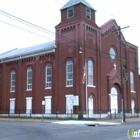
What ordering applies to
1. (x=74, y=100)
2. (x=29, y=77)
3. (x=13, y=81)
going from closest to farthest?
(x=74, y=100), (x=29, y=77), (x=13, y=81)

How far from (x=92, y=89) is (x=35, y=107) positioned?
373 inches

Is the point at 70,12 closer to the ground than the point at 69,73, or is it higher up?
higher up

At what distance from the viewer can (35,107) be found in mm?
39375

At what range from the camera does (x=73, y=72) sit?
34.9 meters

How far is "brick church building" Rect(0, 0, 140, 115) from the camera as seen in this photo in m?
34.6

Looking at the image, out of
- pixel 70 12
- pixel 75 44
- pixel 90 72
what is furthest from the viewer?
pixel 70 12

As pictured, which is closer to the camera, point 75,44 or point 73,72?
point 75,44

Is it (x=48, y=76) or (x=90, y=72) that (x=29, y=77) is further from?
(x=90, y=72)

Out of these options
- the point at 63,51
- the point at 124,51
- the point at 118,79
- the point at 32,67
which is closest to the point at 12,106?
the point at 32,67

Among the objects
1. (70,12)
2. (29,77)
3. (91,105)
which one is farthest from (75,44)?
(29,77)

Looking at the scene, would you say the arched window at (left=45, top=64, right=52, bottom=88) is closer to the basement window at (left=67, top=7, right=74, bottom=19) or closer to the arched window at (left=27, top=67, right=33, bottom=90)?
the arched window at (left=27, top=67, right=33, bottom=90)

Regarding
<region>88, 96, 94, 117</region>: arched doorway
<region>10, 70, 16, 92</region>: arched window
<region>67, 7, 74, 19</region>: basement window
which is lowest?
<region>88, 96, 94, 117</region>: arched doorway

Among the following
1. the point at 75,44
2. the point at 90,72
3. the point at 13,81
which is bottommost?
the point at 13,81

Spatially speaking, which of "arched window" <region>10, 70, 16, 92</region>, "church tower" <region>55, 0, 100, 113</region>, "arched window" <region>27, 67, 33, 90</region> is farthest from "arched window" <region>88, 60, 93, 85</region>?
"arched window" <region>10, 70, 16, 92</region>
